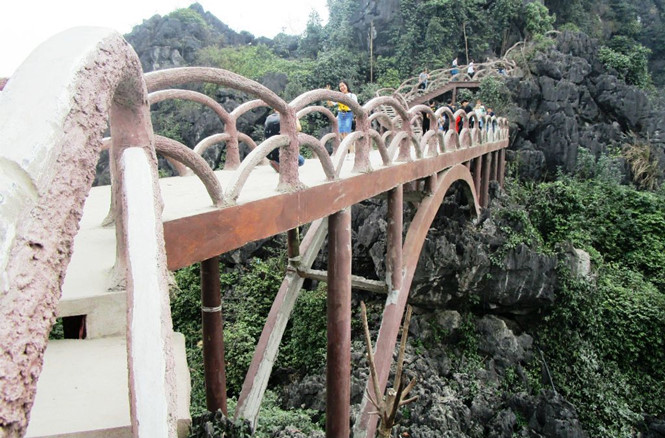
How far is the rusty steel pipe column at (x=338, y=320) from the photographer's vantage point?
3.76 metres

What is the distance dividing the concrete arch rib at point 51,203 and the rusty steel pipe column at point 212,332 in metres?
3.06

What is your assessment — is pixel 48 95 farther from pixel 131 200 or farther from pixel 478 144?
pixel 478 144

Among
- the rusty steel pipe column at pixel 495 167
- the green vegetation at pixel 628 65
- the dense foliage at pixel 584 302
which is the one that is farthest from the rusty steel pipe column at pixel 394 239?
the green vegetation at pixel 628 65

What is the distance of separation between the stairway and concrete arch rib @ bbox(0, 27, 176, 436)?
470 millimetres

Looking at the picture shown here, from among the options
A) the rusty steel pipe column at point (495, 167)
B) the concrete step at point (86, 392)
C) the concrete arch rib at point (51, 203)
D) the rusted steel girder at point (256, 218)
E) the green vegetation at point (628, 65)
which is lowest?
the rusty steel pipe column at point (495, 167)

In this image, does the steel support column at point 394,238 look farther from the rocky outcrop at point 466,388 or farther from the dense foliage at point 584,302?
the dense foliage at point 584,302

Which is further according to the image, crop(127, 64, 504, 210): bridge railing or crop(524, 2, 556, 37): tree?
crop(524, 2, 556, 37): tree

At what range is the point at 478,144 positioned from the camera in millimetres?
9102

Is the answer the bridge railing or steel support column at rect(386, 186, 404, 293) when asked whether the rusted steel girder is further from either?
steel support column at rect(386, 186, 404, 293)

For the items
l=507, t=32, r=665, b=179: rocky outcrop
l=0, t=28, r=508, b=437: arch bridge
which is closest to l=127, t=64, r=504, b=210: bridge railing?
l=0, t=28, r=508, b=437: arch bridge

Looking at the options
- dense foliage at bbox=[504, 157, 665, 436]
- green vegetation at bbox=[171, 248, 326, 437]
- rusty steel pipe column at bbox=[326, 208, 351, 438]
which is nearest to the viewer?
rusty steel pipe column at bbox=[326, 208, 351, 438]

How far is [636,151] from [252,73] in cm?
1660

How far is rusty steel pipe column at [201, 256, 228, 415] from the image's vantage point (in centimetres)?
408

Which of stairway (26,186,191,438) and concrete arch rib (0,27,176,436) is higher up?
concrete arch rib (0,27,176,436)
